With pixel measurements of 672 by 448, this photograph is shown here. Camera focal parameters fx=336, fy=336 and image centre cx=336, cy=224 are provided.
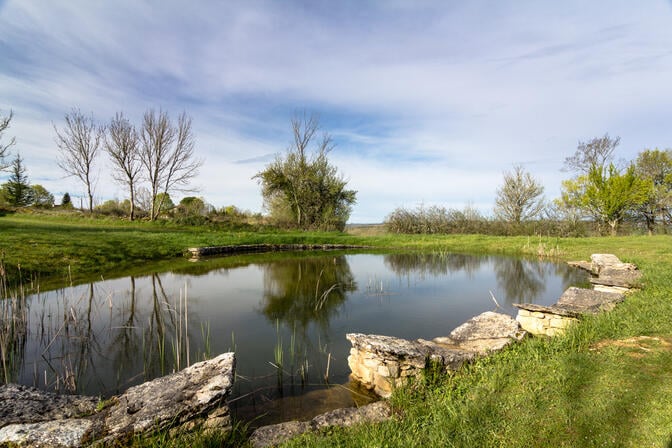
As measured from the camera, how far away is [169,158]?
93.5 feet

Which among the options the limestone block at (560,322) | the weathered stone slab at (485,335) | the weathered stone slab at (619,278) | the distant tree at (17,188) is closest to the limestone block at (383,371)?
the weathered stone slab at (485,335)

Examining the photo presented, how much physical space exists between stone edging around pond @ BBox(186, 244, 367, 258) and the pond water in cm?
426

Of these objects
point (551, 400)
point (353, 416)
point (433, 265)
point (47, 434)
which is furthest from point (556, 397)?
point (433, 265)

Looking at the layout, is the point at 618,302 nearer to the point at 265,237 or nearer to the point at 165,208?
the point at 265,237

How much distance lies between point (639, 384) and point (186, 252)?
1627 cm

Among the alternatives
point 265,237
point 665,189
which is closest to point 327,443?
point 265,237

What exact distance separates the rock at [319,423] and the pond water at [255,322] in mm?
554

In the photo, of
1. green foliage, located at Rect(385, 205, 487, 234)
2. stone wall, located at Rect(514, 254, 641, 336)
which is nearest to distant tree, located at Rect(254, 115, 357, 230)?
green foliage, located at Rect(385, 205, 487, 234)

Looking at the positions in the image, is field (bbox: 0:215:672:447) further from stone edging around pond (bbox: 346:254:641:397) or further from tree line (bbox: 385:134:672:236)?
tree line (bbox: 385:134:672:236)

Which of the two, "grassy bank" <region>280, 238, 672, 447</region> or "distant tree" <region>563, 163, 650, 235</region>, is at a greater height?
"distant tree" <region>563, 163, 650, 235</region>

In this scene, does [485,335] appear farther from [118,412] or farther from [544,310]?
A: [118,412]

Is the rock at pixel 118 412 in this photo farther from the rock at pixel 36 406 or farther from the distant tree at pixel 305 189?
the distant tree at pixel 305 189

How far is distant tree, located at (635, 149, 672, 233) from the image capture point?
24.7 metres

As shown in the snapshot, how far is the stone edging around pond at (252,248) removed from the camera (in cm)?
1608
